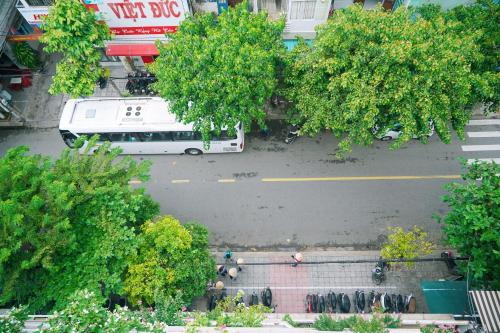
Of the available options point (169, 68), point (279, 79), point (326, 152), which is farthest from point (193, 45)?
point (326, 152)

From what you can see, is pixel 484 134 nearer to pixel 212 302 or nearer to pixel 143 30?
pixel 212 302

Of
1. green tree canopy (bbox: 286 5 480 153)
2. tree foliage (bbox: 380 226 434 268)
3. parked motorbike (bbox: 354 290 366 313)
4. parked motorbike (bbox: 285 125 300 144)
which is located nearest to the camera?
green tree canopy (bbox: 286 5 480 153)

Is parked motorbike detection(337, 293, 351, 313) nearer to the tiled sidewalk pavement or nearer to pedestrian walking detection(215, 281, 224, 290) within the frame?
the tiled sidewalk pavement

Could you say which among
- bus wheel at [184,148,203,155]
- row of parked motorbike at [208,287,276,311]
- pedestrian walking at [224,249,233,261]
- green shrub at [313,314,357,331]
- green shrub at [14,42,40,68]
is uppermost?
green shrub at [14,42,40,68]

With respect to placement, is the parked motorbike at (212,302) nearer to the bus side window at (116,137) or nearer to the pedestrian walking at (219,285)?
the pedestrian walking at (219,285)

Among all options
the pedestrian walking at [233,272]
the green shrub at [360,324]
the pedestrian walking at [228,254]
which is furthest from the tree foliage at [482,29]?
the pedestrian walking at [233,272]

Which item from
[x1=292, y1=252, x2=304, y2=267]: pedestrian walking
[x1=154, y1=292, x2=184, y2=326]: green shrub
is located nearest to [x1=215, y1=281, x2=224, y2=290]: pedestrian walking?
[x1=292, y1=252, x2=304, y2=267]: pedestrian walking

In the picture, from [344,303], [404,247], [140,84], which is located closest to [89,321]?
[344,303]
